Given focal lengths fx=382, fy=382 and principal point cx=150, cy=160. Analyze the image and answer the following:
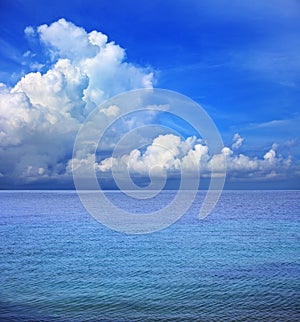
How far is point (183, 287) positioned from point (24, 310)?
10.9 meters

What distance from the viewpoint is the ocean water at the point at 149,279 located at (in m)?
22.2

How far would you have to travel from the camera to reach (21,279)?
2934cm

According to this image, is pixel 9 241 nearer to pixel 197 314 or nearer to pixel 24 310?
pixel 24 310

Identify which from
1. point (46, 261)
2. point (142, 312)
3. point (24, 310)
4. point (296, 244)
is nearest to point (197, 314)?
point (142, 312)

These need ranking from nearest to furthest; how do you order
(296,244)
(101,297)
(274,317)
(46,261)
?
(274,317)
(101,297)
(46,261)
(296,244)

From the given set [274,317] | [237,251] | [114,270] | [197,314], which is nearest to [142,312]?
[197,314]

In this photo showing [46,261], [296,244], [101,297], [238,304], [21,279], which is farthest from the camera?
[296,244]

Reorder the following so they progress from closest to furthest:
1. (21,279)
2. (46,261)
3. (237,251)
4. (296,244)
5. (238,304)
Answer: (238,304)
(21,279)
(46,261)
(237,251)
(296,244)

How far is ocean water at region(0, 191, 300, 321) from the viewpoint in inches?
876

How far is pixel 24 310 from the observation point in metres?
22.5

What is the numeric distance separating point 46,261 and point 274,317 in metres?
22.0

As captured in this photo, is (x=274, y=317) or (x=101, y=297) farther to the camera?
(x=101, y=297)

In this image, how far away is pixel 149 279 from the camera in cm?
2952

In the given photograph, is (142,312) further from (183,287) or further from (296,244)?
(296,244)
